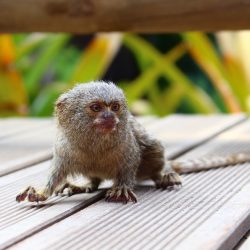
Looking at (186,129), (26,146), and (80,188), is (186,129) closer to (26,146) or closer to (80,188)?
(26,146)

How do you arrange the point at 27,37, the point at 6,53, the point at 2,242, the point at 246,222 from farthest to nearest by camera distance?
the point at 27,37
the point at 6,53
the point at 246,222
the point at 2,242

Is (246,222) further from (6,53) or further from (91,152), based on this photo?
(6,53)

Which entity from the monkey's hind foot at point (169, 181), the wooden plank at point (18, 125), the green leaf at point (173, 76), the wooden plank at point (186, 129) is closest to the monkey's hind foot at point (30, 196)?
the monkey's hind foot at point (169, 181)

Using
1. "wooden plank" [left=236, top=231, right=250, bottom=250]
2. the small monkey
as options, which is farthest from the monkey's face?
"wooden plank" [left=236, top=231, right=250, bottom=250]

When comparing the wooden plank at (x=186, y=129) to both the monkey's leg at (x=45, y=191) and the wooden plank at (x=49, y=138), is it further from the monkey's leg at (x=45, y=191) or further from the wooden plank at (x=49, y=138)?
the monkey's leg at (x=45, y=191)

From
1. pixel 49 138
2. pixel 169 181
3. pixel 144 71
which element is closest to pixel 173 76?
pixel 144 71

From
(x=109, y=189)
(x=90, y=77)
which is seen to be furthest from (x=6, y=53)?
(x=109, y=189)
